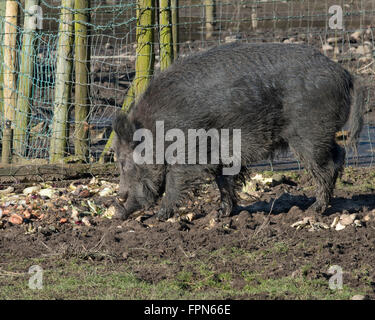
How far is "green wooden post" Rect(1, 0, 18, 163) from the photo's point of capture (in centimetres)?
781

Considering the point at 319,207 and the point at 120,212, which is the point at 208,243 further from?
the point at 319,207

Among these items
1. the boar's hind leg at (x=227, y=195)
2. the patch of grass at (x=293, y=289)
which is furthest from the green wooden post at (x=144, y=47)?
the patch of grass at (x=293, y=289)

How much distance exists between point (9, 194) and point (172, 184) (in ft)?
7.03

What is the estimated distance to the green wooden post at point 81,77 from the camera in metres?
7.57

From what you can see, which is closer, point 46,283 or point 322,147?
point 46,283

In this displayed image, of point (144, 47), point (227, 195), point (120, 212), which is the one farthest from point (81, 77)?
point (227, 195)

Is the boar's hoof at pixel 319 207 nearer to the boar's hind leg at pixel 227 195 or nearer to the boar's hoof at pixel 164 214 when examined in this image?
the boar's hind leg at pixel 227 195

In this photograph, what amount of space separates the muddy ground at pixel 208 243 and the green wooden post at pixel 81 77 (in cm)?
57

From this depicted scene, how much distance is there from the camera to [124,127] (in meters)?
6.12

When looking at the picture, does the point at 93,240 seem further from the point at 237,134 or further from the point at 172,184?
the point at 237,134

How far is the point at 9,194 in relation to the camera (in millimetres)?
7383

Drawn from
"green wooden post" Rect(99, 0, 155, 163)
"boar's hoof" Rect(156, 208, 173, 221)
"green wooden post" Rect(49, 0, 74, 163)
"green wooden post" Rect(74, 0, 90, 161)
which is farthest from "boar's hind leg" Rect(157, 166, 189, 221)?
"green wooden post" Rect(49, 0, 74, 163)

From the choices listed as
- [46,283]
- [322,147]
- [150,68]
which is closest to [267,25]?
[150,68]

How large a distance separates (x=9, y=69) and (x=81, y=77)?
3.05ft
